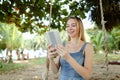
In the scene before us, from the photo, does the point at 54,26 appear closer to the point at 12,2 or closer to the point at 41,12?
the point at 41,12

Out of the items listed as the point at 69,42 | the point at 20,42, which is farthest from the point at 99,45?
the point at 69,42

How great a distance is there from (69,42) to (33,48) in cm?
3624

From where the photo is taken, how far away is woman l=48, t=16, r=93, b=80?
1.70 metres

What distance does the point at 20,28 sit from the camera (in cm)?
707

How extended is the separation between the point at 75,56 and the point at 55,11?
4.56m

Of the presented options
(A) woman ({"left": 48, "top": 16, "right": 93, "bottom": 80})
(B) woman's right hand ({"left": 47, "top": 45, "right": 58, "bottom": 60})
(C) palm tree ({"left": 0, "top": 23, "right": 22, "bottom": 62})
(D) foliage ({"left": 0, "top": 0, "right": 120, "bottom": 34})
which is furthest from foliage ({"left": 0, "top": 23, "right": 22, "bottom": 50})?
(B) woman's right hand ({"left": 47, "top": 45, "right": 58, "bottom": 60})

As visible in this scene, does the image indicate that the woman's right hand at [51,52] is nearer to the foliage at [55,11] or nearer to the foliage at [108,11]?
the foliage at [108,11]

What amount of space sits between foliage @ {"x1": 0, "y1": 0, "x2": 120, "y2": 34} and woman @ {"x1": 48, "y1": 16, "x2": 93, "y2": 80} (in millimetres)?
3716

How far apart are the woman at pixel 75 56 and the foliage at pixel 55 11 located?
3.72 meters

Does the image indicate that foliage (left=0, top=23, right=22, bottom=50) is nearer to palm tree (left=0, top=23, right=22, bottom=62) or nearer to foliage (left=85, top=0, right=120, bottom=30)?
palm tree (left=0, top=23, right=22, bottom=62)

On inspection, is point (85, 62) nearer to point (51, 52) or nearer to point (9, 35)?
point (51, 52)

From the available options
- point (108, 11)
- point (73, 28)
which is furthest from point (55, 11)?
point (73, 28)

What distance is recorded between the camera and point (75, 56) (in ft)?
5.92

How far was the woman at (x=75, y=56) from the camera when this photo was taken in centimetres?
170
